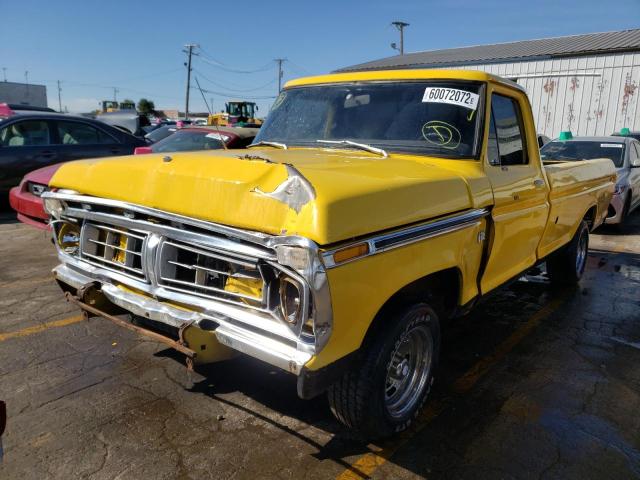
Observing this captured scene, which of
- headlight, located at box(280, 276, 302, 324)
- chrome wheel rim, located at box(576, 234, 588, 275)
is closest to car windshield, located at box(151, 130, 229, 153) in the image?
chrome wheel rim, located at box(576, 234, 588, 275)

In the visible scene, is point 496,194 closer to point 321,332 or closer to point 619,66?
point 321,332

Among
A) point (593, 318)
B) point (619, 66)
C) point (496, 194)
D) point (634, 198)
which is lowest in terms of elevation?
point (593, 318)

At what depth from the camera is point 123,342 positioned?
4004 millimetres

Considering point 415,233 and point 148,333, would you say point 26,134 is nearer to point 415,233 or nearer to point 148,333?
point 148,333

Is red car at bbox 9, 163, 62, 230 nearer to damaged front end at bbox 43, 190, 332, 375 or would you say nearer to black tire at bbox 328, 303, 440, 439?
damaged front end at bbox 43, 190, 332, 375

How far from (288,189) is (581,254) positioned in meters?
5.12

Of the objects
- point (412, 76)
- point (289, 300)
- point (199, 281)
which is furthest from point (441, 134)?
point (199, 281)

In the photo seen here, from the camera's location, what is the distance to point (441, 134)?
11.4ft

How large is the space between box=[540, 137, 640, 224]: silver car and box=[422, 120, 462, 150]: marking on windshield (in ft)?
22.1

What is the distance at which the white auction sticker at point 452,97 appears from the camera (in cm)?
351

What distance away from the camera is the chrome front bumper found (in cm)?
221

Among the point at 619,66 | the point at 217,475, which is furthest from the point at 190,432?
the point at 619,66

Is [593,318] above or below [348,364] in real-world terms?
below

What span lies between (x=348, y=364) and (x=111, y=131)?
8270 millimetres
